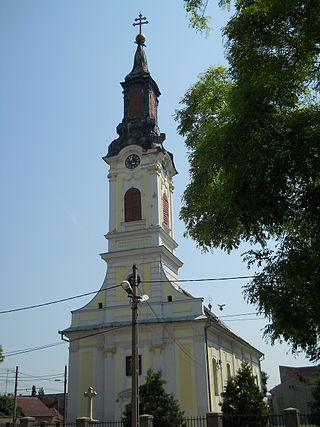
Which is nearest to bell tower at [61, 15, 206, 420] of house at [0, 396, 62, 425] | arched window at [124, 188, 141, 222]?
arched window at [124, 188, 141, 222]

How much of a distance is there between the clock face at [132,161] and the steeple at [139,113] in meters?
0.86

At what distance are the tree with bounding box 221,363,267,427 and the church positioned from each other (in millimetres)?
3057

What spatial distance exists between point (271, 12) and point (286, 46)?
92 centimetres

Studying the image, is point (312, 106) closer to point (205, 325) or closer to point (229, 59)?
point (229, 59)

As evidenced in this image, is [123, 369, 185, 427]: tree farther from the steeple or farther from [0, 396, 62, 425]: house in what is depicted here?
[0, 396, 62, 425]: house

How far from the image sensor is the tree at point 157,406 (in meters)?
21.3

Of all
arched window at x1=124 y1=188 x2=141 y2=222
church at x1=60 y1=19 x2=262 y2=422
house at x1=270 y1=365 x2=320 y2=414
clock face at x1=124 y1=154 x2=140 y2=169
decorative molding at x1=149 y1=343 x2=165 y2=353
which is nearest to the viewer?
church at x1=60 y1=19 x2=262 y2=422

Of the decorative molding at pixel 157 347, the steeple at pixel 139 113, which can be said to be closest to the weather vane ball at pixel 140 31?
the steeple at pixel 139 113

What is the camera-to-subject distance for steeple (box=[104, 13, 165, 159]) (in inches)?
1364

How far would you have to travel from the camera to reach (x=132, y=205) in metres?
33.4

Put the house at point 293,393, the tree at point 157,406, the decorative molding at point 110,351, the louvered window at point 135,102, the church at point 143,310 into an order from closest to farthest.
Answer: the tree at point 157,406
the church at point 143,310
the decorative molding at point 110,351
the louvered window at point 135,102
the house at point 293,393

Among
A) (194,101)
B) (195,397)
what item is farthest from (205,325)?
(194,101)

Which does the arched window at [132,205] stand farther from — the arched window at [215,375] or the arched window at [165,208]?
the arched window at [215,375]

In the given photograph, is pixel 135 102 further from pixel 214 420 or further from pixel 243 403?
pixel 214 420
